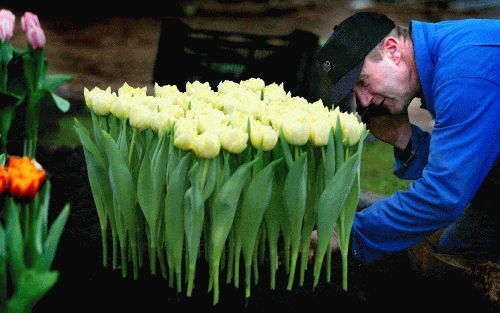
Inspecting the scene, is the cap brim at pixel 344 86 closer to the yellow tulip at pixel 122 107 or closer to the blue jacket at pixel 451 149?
the blue jacket at pixel 451 149

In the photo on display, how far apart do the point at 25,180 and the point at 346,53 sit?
3.88 feet

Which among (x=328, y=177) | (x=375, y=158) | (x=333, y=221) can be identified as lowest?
(x=375, y=158)

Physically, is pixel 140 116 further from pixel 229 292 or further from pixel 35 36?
pixel 35 36

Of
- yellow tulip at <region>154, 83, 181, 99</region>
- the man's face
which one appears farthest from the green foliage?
yellow tulip at <region>154, 83, 181, 99</region>

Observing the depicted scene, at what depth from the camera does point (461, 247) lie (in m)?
2.37

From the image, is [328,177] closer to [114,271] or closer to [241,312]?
[241,312]

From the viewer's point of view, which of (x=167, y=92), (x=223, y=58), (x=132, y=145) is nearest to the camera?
(x=132, y=145)

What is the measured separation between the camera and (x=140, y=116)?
1301 millimetres

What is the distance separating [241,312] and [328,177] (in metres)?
0.36

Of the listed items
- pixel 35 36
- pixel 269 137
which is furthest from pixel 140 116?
pixel 35 36

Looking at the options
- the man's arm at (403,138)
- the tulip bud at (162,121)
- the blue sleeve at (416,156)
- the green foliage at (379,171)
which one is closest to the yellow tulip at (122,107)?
the tulip bud at (162,121)

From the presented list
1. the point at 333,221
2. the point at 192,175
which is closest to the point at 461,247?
the point at 333,221

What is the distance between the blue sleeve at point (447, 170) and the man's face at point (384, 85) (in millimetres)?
208

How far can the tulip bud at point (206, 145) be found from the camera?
1163 mm
